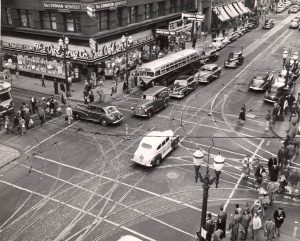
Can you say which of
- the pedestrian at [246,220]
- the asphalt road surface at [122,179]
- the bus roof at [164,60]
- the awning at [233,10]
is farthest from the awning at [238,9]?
the pedestrian at [246,220]

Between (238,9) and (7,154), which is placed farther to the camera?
(238,9)

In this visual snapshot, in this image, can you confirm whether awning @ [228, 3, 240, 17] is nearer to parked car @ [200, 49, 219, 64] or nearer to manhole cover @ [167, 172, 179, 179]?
parked car @ [200, 49, 219, 64]

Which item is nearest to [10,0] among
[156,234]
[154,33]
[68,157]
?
[154,33]

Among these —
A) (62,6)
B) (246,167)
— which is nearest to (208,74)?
(62,6)

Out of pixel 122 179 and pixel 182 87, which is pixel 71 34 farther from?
pixel 122 179

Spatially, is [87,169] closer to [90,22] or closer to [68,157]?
[68,157]
